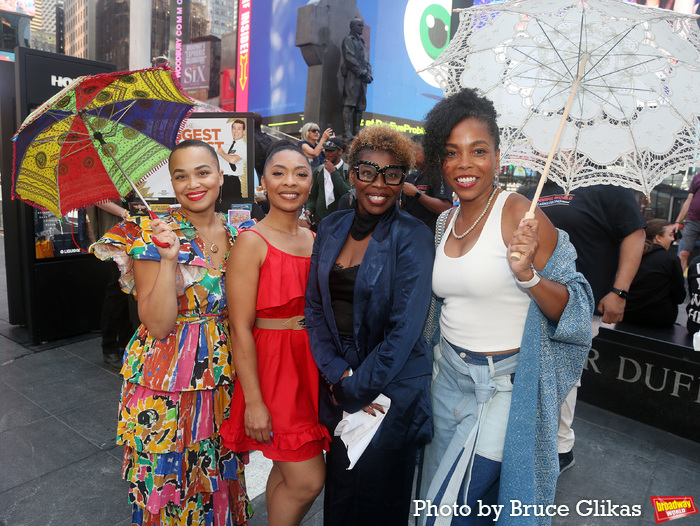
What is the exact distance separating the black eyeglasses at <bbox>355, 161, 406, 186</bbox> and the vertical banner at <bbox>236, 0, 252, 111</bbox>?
2499cm

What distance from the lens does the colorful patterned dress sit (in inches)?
77.9

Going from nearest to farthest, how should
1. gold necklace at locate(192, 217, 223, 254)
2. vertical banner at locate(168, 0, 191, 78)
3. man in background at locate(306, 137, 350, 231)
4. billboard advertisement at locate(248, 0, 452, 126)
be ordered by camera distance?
gold necklace at locate(192, 217, 223, 254) → man in background at locate(306, 137, 350, 231) → billboard advertisement at locate(248, 0, 452, 126) → vertical banner at locate(168, 0, 191, 78)

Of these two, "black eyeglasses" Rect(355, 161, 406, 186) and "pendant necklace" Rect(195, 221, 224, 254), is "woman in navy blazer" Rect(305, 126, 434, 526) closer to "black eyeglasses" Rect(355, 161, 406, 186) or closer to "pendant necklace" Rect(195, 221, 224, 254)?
"black eyeglasses" Rect(355, 161, 406, 186)

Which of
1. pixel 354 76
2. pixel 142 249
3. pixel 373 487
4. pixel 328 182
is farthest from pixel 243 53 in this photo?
pixel 373 487

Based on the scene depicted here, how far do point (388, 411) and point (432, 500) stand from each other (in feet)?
1.21

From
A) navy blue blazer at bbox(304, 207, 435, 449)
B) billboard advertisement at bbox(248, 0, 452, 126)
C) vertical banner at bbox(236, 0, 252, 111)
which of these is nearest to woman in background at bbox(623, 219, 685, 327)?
navy blue blazer at bbox(304, 207, 435, 449)

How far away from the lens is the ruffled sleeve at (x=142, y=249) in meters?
1.91

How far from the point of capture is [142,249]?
190 cm

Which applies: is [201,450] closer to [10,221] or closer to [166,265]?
[166,265]

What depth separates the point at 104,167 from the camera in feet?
7.34

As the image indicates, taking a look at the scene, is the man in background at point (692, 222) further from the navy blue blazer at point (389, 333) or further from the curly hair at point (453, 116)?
the navy blue blazer at point (389, 333)

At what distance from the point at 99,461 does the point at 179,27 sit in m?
34.3

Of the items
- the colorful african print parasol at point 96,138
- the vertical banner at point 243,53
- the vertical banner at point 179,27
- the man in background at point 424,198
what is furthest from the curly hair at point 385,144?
the vertical banner at point 179,27

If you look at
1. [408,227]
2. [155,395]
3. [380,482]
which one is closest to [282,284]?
[408,227]
